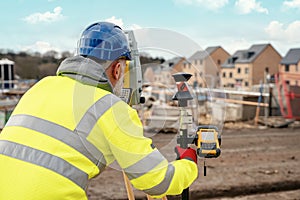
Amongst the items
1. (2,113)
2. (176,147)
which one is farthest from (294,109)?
(176,147)

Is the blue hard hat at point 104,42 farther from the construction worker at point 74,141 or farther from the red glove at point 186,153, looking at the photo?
the red glove at point 186,153

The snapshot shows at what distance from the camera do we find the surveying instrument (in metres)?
2.04

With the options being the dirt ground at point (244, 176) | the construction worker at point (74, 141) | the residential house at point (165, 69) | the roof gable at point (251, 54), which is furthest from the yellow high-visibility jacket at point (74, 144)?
the roof gable at point (251, 54)

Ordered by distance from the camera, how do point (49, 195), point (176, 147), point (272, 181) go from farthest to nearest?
point (272, 181)
point (176, 147)
point (49, 195)

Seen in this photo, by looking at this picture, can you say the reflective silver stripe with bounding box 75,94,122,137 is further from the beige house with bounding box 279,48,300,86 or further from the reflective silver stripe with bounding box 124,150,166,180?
the beige house with bounding box 279,48,300,86

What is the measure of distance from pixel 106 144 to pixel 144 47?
1.94 feet

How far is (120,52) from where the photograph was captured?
1.76 metres

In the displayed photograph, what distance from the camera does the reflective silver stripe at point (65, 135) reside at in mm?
1559

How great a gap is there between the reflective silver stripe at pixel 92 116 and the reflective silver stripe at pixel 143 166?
23cm

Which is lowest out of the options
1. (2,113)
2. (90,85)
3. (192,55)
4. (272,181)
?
(272,181)

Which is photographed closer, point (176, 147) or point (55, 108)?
point (55, 108)

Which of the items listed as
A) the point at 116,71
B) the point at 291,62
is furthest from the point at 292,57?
the point at 116,71

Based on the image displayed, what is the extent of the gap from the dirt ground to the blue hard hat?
2.27 metres

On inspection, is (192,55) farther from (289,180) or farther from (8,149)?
(289,180)
